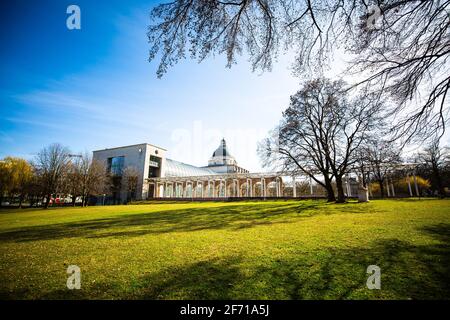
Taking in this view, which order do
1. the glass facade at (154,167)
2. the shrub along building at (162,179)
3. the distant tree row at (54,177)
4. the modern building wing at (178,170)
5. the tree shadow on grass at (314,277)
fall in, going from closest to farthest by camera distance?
the tree shadow on grass at (314,277) → the distant tree row at (54,177) → the shrub along building at (162,179) → the glass facade at (154,167) → the modern building wing at (178,170)

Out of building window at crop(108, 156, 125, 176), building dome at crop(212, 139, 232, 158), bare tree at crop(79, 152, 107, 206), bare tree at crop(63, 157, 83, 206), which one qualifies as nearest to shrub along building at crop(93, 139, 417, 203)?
building window at crop(108, 156, 125, 176)

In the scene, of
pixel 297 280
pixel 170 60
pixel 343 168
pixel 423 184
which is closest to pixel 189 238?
pixel 297 280

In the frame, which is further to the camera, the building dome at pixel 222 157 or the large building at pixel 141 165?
the building dome at pixel 222 157

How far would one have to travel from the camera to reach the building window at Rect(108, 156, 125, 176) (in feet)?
219

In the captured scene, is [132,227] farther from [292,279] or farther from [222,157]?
[222,157]

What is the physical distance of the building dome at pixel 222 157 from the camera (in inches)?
4131

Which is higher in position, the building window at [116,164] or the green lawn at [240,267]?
the building window at [116,164]

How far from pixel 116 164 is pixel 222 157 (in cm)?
5273

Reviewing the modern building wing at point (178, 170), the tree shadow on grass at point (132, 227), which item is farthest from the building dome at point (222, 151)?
the tree shadow on grass at point (132, 227)

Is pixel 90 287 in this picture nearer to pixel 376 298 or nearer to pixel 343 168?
pixel 376 298

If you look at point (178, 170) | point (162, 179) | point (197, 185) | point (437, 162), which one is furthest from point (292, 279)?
point (178, 170)

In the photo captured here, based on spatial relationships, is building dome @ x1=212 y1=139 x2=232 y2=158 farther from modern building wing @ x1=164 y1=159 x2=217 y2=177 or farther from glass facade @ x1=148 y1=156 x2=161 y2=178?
glass facade @ x1=148 y1=156 x2=161 y2=178

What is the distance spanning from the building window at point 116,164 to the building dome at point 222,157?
48514 mm

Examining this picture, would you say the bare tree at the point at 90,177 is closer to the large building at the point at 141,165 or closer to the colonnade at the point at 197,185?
the large building at the point at 141,165
